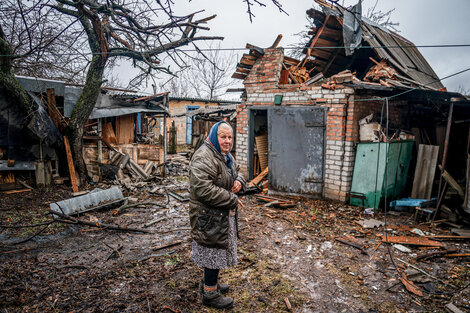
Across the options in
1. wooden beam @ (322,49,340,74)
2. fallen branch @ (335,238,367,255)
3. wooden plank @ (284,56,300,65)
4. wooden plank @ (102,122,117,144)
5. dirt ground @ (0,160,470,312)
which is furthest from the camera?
wooden plank @ (102,122,117,144)

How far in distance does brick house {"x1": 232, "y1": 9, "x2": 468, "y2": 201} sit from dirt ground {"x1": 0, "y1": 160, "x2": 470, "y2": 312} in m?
1.46

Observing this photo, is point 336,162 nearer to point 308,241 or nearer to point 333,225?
point 333,225

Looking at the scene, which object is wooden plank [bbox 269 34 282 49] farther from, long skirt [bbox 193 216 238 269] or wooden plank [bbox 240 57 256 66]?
long skirt [bbox 193 216 238 269]

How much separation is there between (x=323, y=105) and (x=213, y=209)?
16.8 feet

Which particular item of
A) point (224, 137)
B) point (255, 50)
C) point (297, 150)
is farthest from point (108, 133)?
point (224, 137)

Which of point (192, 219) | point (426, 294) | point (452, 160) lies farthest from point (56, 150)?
point (452, 160)

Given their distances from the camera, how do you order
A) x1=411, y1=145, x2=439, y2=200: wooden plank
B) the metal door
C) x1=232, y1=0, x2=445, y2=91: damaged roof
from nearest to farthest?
x1=411, y1=145, x2=439, y2=200: wooden plank → x1=232, y1=0, x2=445, y2=91: damaged roof → the metal door

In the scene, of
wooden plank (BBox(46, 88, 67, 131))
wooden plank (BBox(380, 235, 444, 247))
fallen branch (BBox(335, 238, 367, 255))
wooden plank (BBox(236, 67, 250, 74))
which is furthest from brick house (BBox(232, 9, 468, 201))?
wooden plank (BBox(46, 88, 67, 131))

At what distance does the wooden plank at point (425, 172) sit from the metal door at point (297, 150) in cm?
221

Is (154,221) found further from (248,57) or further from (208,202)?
(248,57)

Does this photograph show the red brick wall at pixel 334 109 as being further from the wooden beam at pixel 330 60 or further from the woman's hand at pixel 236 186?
the woman's hand at pixel 236 186

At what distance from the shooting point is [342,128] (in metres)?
6.40

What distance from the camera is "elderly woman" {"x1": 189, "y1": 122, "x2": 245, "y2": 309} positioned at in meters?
2.48

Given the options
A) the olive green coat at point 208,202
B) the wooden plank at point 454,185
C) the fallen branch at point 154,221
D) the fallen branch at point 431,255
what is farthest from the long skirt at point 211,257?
the wooden plank at point 454,185
